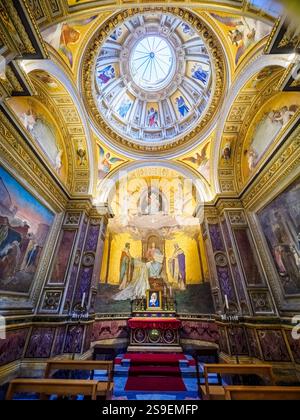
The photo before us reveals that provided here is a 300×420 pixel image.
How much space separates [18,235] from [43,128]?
4465 mm

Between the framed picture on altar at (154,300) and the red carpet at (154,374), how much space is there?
2022mm

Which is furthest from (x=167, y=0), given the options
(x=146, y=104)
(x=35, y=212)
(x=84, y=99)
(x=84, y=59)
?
(x=146, y=104)

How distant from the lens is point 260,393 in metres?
3.24

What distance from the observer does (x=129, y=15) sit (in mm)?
7215

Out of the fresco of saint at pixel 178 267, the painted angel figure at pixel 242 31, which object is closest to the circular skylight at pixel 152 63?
the painted angel figure at pixel 242 31

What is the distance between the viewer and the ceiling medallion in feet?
32.8

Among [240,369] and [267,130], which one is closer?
[240,369]

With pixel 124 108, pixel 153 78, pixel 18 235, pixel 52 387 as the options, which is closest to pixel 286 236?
pixel 52 387

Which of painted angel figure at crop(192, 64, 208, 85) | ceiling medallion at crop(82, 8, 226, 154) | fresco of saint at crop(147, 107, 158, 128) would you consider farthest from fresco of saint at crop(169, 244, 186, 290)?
painted angel figure at crop(192, 64, 208, 85)

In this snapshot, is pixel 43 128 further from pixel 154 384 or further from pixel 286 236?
pixel 286 236

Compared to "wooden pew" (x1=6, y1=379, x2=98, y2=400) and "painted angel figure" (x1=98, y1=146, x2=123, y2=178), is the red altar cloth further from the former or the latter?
"painted angel figure" (x1=98, y1=146, x2=123, y2=178)

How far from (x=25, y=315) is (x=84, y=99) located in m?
9.47

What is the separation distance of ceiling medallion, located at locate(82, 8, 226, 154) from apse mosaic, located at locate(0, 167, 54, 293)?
19.2ft
